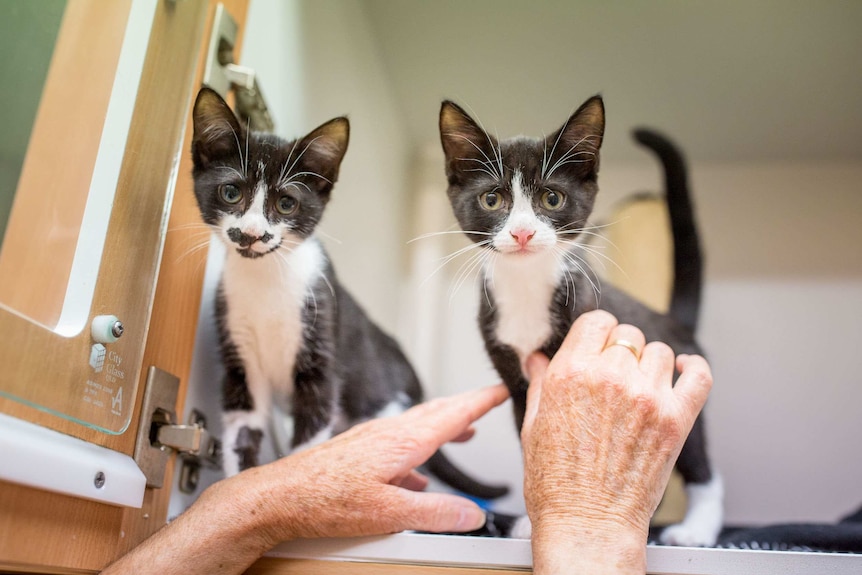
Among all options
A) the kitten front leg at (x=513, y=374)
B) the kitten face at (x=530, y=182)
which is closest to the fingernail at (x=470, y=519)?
the kitten front leg at (x=513, y=374)

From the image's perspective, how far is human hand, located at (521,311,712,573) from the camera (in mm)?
710

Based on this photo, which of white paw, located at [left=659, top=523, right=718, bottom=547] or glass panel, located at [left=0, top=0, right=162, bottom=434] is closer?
glass panel, located at [left=0, top=0, right=162, bottom=434]

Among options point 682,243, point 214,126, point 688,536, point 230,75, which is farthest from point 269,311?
point 682,243

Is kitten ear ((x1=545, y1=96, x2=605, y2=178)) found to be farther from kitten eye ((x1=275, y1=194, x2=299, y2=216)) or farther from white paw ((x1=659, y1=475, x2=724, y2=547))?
white paw ((x1=659, y1=475, x2=724, y2=547))

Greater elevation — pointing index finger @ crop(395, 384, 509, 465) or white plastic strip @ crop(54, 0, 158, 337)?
white plastic strip @ crop(54, 0, 158, 337)

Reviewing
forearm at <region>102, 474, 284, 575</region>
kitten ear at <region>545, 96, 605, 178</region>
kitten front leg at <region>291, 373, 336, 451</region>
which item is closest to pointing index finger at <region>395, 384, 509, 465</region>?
kitten front leg at <region>291, 373, 336, 451</region>

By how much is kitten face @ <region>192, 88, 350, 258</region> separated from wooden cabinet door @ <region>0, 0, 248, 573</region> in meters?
0.05

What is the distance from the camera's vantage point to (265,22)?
3.81 feet

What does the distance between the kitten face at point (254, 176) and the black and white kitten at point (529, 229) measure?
0.18 meters

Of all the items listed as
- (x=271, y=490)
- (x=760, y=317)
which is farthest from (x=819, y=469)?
(x=271, y=490)

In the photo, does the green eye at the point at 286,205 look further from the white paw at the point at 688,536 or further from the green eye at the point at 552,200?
the white paw at the point at 688,536

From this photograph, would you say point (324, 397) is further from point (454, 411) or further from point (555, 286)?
point (555, 286)

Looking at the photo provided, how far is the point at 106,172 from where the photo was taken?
797 millimetres

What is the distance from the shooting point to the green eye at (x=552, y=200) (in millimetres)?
825
